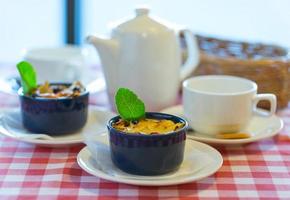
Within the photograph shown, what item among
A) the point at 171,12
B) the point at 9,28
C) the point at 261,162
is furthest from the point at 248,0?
the point at 261,162

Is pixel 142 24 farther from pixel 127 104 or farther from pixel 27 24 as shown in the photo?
pixel 27 24

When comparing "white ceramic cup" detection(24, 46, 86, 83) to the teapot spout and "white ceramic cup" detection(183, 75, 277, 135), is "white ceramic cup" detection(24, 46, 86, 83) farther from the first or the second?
"white ceramic cup" detection(183, 75, 277, 135)

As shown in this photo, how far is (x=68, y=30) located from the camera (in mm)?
2070

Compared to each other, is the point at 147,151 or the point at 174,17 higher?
the point at 147,151

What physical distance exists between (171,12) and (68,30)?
0.47 m

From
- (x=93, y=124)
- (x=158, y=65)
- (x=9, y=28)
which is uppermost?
(x=158, y=65)

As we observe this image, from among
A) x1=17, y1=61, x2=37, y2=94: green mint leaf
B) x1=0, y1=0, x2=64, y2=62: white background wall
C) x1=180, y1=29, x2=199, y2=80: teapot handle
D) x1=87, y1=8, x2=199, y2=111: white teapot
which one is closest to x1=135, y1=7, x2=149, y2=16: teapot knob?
x1=87, y1=8, x2=199, y2=111: white teapot

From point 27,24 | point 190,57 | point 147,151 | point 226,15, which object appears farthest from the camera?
point 27,24

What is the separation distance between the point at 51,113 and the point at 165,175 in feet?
0.83

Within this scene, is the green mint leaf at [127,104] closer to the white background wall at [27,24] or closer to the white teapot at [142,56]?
the white teapot at [142,56]

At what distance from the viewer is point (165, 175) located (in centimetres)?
83

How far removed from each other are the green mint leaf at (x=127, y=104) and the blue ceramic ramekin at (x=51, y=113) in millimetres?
149

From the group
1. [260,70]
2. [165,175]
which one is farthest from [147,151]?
[260,70]

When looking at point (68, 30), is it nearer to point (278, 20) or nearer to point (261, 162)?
point (278, 20)
